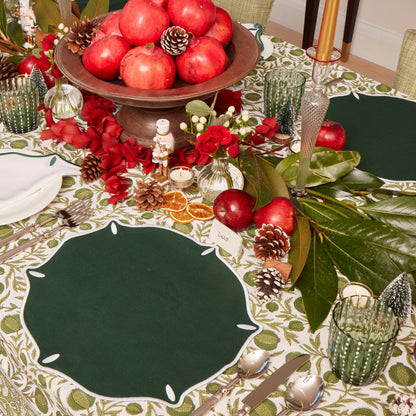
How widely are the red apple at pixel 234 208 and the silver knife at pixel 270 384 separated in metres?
0.29

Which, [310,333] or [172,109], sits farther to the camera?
[172,109]

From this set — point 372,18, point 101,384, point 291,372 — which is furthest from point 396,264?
point 372,18

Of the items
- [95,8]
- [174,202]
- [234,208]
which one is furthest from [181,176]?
[95,8]

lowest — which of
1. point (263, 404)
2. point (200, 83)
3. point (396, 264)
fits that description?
point (263, 404)

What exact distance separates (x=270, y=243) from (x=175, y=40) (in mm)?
465

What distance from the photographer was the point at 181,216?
104 cm

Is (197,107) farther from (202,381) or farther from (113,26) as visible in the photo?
(202,381)

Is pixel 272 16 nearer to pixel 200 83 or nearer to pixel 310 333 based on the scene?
pixel 200 83

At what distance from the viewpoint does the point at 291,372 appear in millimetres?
764

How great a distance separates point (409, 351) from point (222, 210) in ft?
1.31

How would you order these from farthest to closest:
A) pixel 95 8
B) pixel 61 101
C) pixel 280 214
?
pixel 95 8
pixel 61 101
pixel 280 214

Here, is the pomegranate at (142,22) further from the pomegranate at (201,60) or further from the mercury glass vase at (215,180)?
the mercury glass vase at (215,180)

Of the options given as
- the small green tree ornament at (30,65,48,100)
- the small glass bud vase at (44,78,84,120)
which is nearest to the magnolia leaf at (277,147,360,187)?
the small glass bud vase at (44,78,84,120)

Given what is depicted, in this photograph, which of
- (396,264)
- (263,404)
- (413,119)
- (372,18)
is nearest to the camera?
(263,404)
